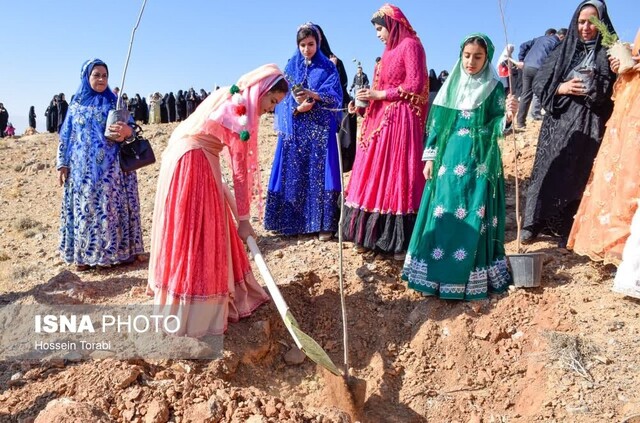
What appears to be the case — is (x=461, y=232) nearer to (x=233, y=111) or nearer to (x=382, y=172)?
(x=382, y=172)

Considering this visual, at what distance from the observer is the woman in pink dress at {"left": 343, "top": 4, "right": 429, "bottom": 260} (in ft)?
12.9

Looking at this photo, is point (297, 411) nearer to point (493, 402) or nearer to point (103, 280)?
point (493, 402)

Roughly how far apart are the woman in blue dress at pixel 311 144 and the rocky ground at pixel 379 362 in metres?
0.35

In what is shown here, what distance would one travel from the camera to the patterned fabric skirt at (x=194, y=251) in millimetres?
2883

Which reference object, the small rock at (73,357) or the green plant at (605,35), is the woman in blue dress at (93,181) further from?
the green plant at (605,35)

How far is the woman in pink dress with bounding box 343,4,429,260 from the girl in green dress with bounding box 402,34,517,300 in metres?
0.41

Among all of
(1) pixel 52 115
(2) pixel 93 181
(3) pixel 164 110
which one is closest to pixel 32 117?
(1) pixel 52 115

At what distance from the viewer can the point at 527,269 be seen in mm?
3393

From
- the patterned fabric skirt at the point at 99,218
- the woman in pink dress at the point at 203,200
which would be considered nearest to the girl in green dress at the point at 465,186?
the woman in pink dress at the point at 203,200

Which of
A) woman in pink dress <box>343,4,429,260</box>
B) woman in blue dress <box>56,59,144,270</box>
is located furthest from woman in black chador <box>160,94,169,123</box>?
woman in pink dress <box>343,4,429,260</box>

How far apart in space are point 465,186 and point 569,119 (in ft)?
3.94

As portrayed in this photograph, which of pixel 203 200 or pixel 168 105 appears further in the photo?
pixel 168 105

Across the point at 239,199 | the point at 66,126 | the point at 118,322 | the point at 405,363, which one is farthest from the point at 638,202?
the point at 66,126

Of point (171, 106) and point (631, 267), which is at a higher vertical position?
point (171, 106)
